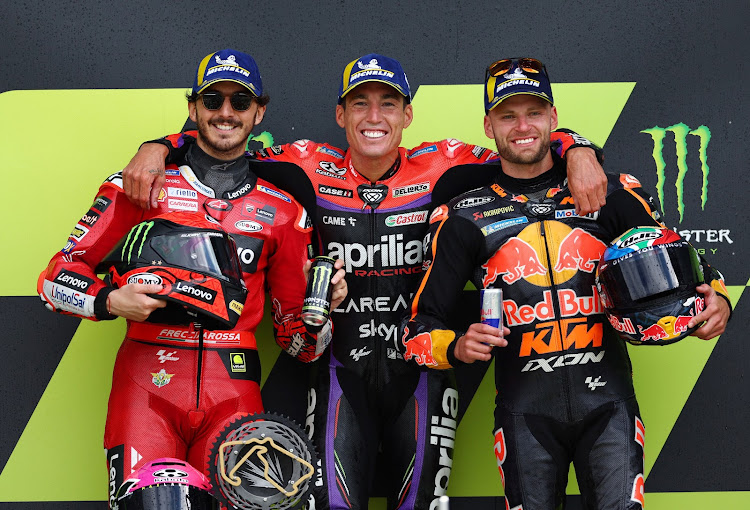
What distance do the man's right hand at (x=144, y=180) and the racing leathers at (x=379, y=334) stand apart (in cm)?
21

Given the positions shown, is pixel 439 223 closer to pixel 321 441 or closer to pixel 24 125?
pixel 321 441

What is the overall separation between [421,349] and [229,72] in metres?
1.39

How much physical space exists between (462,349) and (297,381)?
4.08 ft

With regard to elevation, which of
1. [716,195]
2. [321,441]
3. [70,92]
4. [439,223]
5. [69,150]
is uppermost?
[70,92]

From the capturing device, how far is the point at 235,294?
2670 millimetres

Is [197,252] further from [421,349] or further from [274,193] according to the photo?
[421,349]

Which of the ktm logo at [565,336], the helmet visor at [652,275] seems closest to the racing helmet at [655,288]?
the helmet visor at [652,275]

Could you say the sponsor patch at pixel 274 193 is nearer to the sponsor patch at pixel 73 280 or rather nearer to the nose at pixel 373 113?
the nose at pixel 373 113

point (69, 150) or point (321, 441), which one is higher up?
point (69, 150)

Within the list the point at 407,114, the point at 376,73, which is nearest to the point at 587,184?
the point at 407,114

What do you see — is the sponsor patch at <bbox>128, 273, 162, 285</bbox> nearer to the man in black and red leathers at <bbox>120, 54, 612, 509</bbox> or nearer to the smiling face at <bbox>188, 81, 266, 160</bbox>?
the man in black and red leathers at <bbox>120, 54, 612, 509</bbox>

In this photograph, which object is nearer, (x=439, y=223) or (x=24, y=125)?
(x=439, y=223)

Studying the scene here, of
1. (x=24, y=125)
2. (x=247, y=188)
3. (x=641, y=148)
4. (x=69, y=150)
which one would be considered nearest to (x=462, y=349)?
(x=247, y=188)

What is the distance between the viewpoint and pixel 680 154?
152 inches
